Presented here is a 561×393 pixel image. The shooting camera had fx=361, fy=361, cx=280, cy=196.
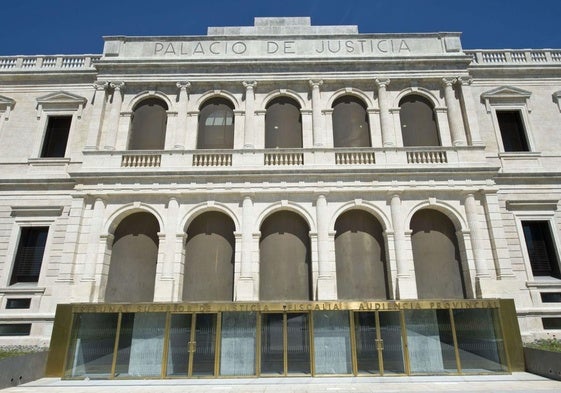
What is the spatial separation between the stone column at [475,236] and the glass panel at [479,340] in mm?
2381

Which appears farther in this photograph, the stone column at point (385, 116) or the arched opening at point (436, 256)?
the stone column at point (385, 116)

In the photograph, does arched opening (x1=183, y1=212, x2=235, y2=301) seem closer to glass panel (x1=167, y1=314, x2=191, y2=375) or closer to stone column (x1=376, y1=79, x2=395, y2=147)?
glass panel (x1=167, y1=314, x2=191, y2=375)

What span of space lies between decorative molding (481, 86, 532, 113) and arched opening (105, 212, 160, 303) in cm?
1789

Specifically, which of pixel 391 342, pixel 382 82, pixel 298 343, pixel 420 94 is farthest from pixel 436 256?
pixel 382 82

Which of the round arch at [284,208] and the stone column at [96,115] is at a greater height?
the stone column at [96,115]

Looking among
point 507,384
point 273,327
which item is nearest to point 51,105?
point 273,327

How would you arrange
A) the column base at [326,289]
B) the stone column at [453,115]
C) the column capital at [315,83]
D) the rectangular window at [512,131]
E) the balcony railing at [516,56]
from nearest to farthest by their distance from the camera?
the column base at [326,289] → the stone column at [453,115] → the column capital at [315,83] → the rectangular window at [512,131] → the balcony railing at [516,56]

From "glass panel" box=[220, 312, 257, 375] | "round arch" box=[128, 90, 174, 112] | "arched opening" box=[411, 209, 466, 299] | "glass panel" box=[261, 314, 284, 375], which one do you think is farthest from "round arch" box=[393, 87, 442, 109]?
"glass panel" box=[220, 312, 257, 375]

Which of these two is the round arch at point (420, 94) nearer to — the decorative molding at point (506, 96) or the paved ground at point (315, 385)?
the decorative molding at point (506, 96)

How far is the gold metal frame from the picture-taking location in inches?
483

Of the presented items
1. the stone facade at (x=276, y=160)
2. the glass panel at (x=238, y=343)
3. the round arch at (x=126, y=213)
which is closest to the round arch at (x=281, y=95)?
the stone facade at (x=276, y=160)

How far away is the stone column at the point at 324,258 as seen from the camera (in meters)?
14.6

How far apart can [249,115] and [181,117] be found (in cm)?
334

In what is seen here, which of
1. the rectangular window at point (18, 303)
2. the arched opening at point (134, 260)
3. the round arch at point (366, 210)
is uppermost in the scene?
the round arch at point (366, 210)
